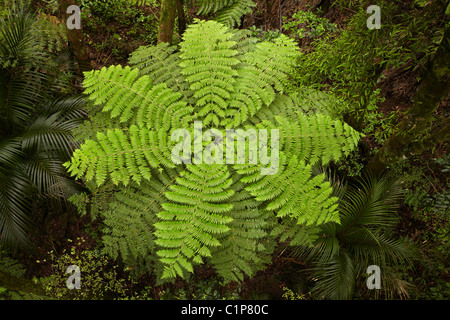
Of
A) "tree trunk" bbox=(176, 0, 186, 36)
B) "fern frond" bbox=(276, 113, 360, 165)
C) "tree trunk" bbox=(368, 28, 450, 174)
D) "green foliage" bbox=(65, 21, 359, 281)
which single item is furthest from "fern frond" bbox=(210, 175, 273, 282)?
"tree trunk" bbox=(176, 0, 186, 36)

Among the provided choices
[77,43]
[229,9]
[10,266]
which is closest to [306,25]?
[229,9]

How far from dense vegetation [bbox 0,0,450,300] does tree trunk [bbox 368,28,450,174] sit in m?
0.02

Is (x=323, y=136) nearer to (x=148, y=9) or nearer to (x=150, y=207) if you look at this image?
(x=150, y=207)

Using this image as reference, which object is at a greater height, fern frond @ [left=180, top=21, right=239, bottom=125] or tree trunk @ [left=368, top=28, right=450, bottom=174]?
fern frond @ [left=180, top=21, right=239, bottom=125]

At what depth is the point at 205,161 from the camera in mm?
3385

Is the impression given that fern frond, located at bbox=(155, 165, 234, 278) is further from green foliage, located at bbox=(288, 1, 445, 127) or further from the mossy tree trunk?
the mossy tree trunk

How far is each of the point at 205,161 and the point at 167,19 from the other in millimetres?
2326

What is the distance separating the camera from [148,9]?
567cm

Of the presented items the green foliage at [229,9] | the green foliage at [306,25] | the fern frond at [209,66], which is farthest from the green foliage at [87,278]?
the green foliage at [306,25]

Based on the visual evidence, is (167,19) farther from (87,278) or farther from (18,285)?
(18,285)

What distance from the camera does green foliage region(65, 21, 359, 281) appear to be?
2.95m
